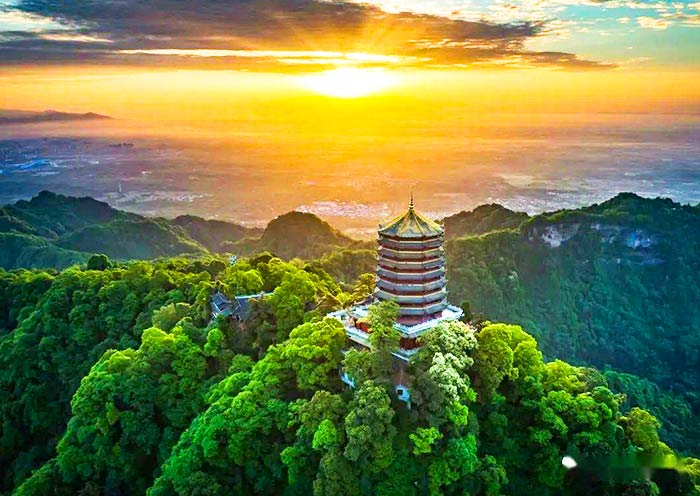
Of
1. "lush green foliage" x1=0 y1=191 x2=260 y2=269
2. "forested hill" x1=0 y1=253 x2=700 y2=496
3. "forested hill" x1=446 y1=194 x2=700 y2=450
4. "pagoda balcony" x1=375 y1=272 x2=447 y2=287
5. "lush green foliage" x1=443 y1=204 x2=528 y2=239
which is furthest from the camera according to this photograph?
"lush green foliage" x1=0 y1=191 x2=260 y2=269

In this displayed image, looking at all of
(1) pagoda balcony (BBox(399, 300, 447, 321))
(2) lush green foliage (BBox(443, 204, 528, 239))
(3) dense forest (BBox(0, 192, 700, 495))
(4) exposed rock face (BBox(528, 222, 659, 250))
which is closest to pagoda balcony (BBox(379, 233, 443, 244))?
(1) pagoda balcony (BBox(399, 300, 447, 321))

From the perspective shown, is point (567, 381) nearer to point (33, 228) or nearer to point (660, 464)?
point (660, 464)

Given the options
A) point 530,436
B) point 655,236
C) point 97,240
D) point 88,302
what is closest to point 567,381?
point 530,436

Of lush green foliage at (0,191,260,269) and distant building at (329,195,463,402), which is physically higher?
distant building at (329,195,463,402)

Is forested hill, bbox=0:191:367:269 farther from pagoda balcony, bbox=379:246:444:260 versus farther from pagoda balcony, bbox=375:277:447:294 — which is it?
pagoda balcony, bbox=379:246:444:260

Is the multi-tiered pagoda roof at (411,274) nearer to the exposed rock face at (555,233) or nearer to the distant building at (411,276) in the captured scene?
the distant building at (411,276)

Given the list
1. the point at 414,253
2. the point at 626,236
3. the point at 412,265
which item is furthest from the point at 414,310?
the point at 626,236

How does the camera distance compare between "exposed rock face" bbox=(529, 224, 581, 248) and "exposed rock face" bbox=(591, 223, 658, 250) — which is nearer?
"exposed rock face" bbox=(529, 224, 581, 248)

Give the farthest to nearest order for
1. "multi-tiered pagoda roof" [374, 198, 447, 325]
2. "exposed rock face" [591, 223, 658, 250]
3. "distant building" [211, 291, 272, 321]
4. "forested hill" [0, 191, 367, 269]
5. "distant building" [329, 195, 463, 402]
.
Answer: "forested hill" [0, 191, 367, 269] → "exposed rock face" [591, 223, 658, 250] → "distant building" [211, 291, 272, 321] → "multi-tiered pagoda roof" [374, 198, 447, 325] → "distant building" [329, 195, 463, 402]
